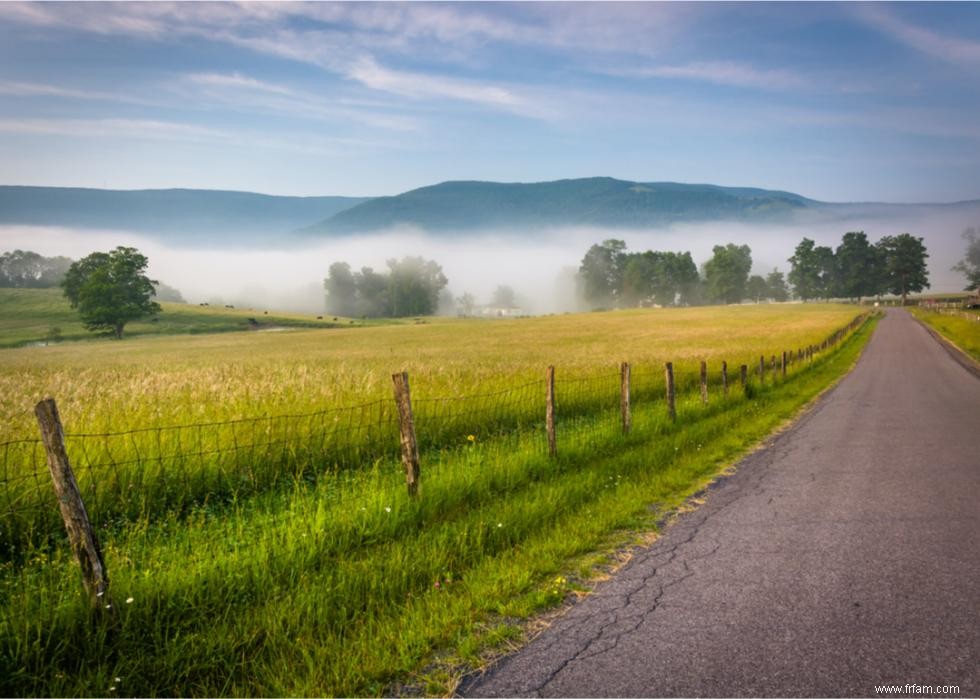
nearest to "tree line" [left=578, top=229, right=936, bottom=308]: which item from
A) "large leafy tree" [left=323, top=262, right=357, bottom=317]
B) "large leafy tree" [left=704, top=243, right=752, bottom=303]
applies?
"large leafy tree" [left=704, top=243, right=752, bottom=303]

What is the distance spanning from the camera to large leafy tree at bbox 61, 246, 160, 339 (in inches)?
2630

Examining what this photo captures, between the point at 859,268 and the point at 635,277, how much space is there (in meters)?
64.4

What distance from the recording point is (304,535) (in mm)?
5539

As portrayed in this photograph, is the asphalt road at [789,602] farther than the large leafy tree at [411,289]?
No

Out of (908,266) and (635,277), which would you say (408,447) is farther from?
(908,266)

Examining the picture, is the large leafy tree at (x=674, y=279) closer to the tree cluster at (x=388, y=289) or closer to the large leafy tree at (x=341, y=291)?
the tree cluster at (x=388, y=289)

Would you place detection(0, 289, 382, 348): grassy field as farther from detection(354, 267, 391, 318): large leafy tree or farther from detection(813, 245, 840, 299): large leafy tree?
detection(813, 245, 840, 299): large leafy tree

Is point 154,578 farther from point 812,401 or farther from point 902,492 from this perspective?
point 812,401

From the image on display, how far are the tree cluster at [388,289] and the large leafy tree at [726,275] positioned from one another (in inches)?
3125

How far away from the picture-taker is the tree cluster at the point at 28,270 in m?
161

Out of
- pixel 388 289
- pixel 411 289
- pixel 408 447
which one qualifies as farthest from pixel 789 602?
pixel 388 289

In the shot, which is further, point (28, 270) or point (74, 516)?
point (28, 270)

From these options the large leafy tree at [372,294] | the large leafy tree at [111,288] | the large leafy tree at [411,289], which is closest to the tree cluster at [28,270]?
the large leafy tree at [372,294]

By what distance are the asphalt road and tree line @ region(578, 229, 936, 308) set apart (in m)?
163
